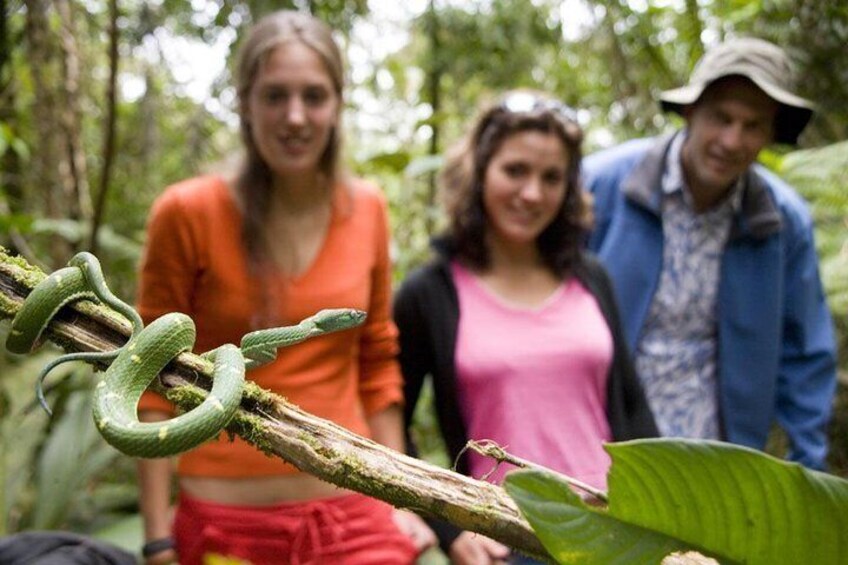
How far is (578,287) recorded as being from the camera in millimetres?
2463

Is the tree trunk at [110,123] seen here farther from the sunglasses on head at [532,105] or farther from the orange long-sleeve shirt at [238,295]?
the sunglasses on head at [532,105]

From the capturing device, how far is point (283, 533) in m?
2.03

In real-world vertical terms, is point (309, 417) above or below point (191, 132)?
below

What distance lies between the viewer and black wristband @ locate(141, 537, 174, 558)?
214cm

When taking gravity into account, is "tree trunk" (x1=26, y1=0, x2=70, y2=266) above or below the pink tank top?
above

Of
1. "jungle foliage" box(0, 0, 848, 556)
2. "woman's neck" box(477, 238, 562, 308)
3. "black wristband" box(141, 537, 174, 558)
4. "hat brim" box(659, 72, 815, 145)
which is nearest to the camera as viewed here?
"black wristband" box(141, 537, 174, 558)

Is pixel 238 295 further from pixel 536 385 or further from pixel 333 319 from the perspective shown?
pixel 536 385

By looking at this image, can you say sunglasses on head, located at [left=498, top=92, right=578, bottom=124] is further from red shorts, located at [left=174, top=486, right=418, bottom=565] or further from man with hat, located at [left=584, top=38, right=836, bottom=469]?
red shorts, located at [left=174, top=486, right=418, bottom=565]

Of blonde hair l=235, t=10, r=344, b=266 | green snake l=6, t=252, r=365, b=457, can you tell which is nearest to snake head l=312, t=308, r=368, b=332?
green snake l=6, t=252, r=365, b=457

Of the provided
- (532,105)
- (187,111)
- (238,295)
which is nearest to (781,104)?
(532,105)

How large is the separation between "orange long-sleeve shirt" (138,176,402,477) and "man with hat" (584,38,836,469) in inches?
44.8

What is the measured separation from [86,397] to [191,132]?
1.86 m

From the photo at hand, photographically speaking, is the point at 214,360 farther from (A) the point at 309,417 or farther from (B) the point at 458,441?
(B) the point at 458,441

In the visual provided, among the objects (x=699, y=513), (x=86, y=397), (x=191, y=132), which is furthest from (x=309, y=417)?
(x=191, y=132)
